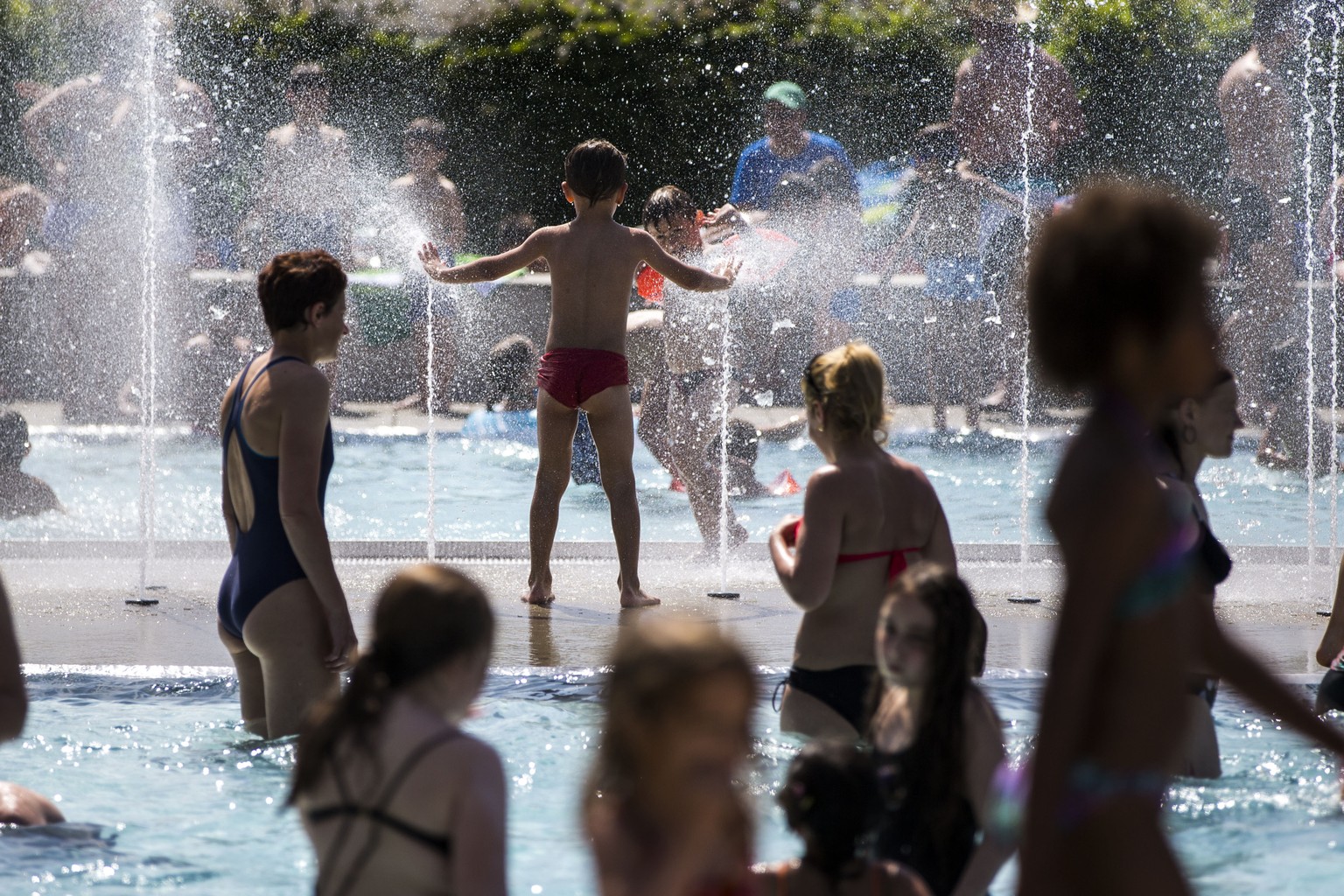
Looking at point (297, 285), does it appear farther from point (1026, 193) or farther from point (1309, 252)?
point (1026, 193)

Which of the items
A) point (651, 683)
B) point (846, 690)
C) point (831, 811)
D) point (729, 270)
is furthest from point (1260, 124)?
point (651, 683)

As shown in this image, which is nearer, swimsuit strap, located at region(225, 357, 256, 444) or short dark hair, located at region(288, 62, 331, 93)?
swimsuit strap, located at region(225, 357, 256, 444)

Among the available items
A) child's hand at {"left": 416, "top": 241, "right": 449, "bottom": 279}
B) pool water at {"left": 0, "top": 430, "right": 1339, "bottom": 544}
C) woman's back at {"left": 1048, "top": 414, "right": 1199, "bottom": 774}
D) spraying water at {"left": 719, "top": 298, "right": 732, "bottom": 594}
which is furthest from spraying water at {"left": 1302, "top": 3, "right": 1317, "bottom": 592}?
woman's back at {"left": 1048, "top": 414, "right": 1199, "bottom": 774}

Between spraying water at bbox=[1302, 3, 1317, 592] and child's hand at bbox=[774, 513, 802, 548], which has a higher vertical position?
spraying water at bbox=[1302, 3, 1317, 592]

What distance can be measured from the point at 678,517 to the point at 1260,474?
15.6 ft

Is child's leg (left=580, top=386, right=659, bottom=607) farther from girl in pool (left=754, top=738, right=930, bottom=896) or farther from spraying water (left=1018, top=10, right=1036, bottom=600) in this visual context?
spraying water (left=1018, top=10, right=1036, bottom=600)

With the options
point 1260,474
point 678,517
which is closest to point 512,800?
point 678,517

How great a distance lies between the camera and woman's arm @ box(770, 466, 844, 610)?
11.6 feet

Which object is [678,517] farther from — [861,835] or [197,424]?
[861,835]

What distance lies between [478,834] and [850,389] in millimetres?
1686

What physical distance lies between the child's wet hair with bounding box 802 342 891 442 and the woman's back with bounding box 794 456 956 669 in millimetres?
74

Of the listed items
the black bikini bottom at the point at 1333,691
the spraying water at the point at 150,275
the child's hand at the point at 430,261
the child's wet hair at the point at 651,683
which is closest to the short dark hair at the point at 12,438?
the spraying water at the point at 150,275

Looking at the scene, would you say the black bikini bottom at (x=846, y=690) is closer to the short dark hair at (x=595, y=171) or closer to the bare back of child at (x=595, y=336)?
the bare back of child at (x=595, y=336)

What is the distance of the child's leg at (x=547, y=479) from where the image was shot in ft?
21.4
